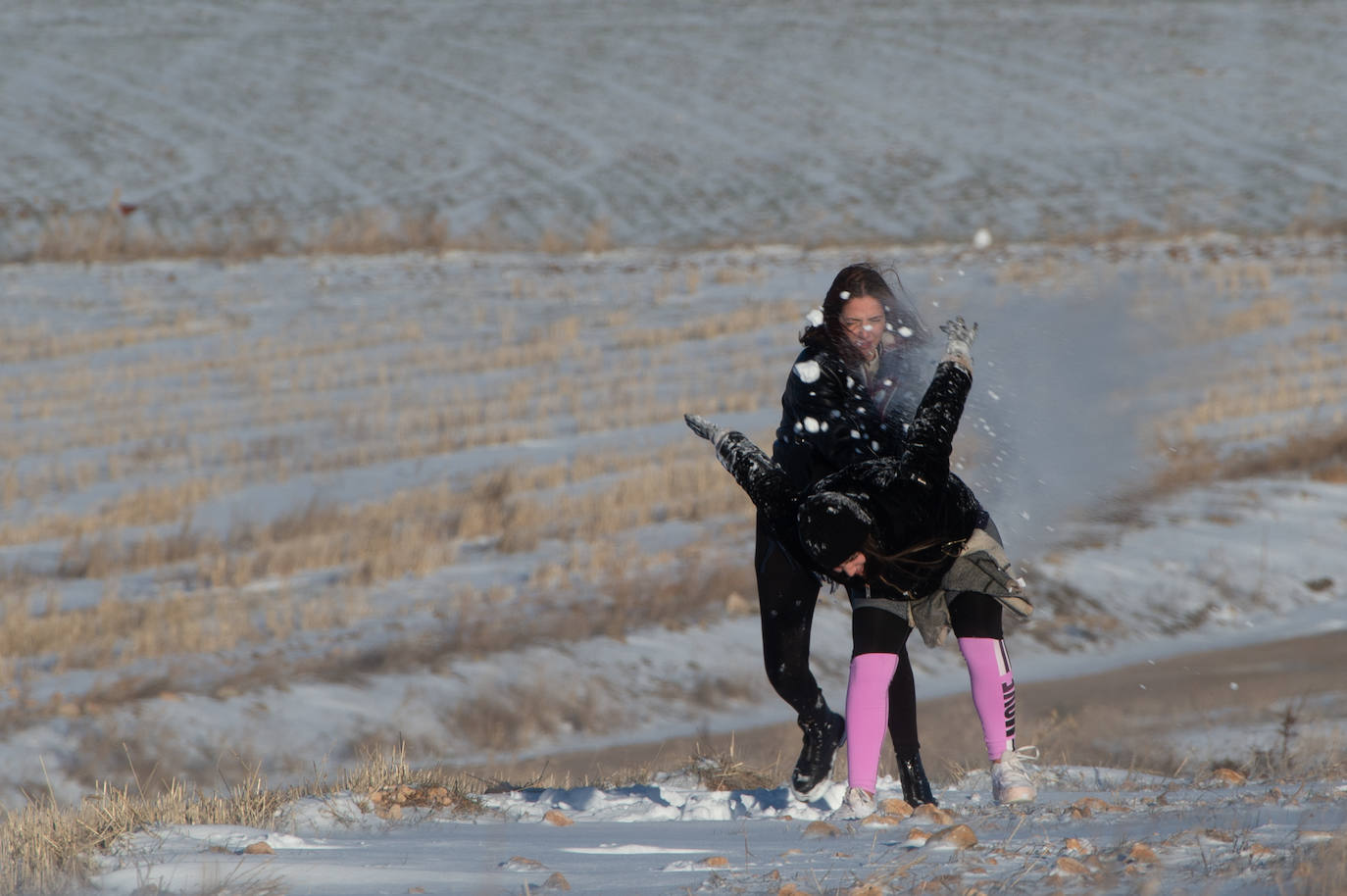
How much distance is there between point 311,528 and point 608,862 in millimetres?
8729

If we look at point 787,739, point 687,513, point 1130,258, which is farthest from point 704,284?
point 787,739

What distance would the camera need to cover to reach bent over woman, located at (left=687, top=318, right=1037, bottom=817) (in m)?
4.14

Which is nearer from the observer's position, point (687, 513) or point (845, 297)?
point (845, 297)

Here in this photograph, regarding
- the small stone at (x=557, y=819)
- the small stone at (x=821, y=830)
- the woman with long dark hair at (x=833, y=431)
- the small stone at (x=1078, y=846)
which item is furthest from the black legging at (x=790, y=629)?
the small stone at (x=1078, y=846)

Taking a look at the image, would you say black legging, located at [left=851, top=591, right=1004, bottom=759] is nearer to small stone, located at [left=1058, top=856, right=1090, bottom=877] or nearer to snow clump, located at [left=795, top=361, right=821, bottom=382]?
snow clump, located at [left=795, top=361, right=821, bottom=382]

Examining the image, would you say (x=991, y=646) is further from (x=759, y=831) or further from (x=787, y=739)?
(x=787, y=739)

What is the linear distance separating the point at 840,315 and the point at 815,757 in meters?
1.50

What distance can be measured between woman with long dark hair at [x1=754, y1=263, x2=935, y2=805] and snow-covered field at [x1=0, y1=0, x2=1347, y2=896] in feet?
1.11

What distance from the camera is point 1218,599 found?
11234mm

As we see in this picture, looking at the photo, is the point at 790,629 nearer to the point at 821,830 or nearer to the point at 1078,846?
the point at 821,830

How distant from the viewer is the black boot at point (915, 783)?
181 inches

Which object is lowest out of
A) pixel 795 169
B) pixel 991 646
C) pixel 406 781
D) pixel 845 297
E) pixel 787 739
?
pixel 787 739

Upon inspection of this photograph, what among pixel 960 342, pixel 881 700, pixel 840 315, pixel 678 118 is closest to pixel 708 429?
pixel 840 315

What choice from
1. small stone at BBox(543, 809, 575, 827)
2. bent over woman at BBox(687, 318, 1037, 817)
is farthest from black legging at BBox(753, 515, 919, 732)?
small stone at BBox(543, 809, 575, 827)
